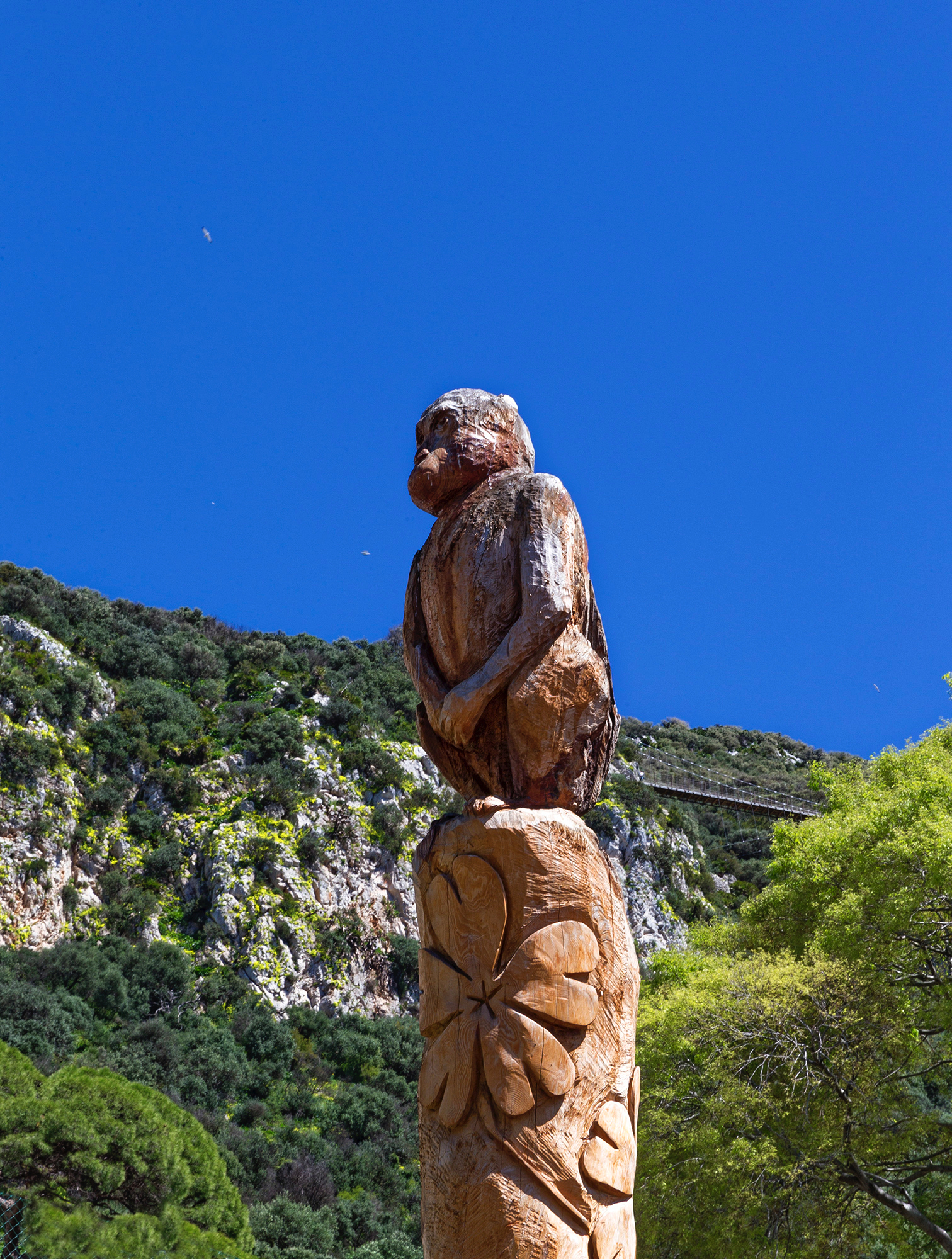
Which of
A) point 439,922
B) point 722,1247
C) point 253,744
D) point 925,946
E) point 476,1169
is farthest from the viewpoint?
point 253,744

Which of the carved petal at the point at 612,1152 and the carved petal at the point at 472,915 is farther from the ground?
the carved petal at the point at 472,915

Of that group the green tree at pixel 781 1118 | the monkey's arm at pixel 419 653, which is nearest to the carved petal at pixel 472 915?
the monkey's arm at pixel 419 653

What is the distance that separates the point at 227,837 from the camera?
24.2 meters

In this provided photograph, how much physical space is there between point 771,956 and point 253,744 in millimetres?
16090

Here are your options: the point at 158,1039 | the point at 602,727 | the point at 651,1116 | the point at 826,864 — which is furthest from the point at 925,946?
the point at 158,1039

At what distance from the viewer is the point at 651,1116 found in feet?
40.8

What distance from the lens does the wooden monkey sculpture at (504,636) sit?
3512mm

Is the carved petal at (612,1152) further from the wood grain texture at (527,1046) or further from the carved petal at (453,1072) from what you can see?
the carved petal at (453,1072)

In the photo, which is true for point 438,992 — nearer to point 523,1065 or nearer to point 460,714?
point 523,1065

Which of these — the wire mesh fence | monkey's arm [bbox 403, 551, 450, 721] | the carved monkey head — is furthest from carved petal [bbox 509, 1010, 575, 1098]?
the wire mesh fence

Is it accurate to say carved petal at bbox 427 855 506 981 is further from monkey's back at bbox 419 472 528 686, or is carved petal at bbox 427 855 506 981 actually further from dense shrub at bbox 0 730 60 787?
dense shrub at bbox 0 730 60 787

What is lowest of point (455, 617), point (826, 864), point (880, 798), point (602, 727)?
point (602, 727)

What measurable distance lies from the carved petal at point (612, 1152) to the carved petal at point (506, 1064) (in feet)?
0.75

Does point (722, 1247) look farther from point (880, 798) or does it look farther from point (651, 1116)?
point (880, 798)
